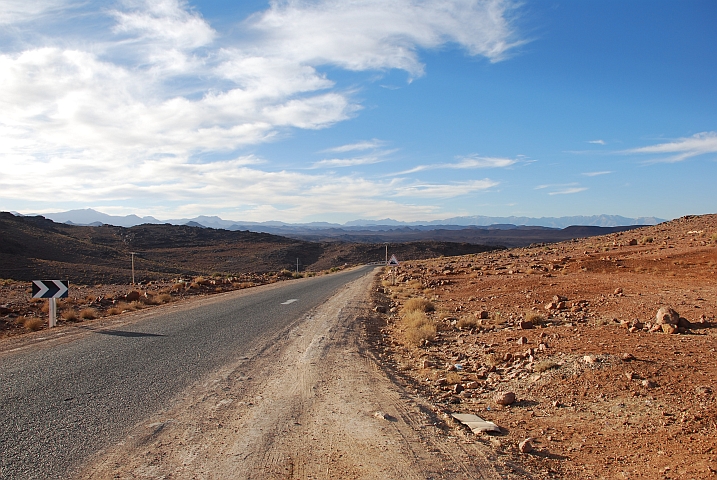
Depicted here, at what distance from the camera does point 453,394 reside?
23.9 feet

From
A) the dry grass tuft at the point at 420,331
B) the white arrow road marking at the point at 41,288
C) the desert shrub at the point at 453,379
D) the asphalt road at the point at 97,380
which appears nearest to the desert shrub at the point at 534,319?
A: the dry grass tuft at the point at 420,331

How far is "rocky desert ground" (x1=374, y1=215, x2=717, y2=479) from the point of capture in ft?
16.1

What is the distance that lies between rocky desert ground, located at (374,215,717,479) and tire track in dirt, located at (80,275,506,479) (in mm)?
578

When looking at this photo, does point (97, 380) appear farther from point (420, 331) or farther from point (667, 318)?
point (667, 318)

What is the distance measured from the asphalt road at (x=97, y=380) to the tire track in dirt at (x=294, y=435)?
1.33 ft

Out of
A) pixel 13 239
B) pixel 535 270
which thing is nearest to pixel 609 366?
pixel 535 270

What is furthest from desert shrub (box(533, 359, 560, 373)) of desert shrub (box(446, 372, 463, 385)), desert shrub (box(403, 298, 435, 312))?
desert shrub (box(403, 298, 435, 312))

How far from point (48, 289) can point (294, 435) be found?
11845 mm

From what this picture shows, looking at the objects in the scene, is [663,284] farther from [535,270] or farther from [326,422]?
[326,422]

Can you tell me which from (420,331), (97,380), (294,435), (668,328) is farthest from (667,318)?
(97,380)

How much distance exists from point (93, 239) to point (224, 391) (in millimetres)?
110945

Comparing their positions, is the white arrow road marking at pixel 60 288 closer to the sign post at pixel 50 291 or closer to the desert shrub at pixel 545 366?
the sign post at pixel 50 291

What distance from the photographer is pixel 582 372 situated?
7.12 m

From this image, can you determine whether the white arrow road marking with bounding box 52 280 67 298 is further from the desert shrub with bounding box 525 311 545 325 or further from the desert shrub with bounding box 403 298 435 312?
the desert shrub with bounding box 525 311 545 325
